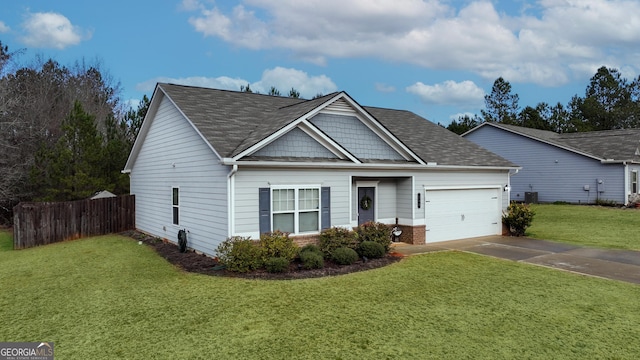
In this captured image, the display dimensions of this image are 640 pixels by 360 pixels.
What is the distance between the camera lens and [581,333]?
20.9 ft

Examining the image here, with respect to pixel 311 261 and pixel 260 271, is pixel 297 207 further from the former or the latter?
pixel 260 271

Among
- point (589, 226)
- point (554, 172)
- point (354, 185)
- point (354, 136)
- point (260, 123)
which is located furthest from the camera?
point (554, 172)

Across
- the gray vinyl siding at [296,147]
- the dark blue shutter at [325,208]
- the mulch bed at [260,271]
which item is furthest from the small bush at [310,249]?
the gray vinyl siding at [296,147]

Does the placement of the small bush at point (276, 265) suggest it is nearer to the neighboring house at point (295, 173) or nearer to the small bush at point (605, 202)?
the neighboring house at point (295, 173)

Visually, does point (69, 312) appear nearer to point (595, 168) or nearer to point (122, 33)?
point (122, 33)

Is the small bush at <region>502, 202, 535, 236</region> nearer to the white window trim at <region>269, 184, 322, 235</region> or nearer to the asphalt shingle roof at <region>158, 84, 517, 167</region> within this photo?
the asphalt shingle roof at <region>158, 84, 517, 167</region>

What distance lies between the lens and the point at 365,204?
14508 millimetres

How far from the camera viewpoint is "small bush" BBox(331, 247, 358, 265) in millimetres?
11127

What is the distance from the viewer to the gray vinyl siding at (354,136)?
13.4 m

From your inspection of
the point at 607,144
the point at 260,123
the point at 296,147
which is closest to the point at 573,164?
the point at 607,144

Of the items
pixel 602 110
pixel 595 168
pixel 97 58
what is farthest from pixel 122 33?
pixel 602 110

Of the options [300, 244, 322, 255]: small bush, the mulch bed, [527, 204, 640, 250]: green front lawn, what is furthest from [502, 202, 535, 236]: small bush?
[300, 244, 322, 255]: small bush

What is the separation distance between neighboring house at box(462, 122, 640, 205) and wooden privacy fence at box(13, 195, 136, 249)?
25400 mm

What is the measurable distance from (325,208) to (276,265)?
9.84 ft
